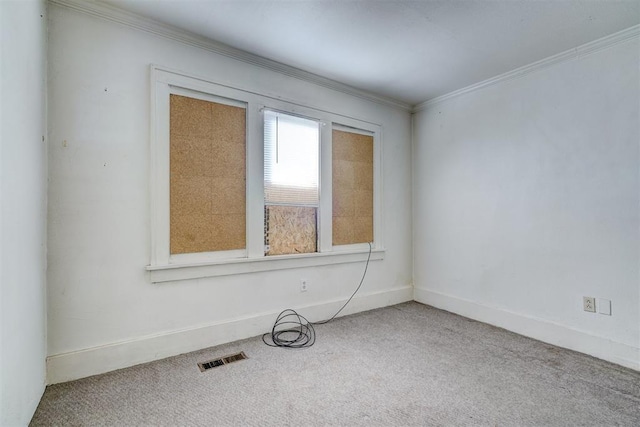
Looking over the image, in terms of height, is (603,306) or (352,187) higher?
(352,187)

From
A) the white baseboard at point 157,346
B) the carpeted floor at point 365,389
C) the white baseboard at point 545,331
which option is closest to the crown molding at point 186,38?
the white baseboard at point 157,346

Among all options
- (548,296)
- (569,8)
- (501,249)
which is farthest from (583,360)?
(569,8)

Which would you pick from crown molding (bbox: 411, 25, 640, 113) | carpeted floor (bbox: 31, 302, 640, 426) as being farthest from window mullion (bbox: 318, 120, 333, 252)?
crown molding (bbox: 411, 25, 640, 113)

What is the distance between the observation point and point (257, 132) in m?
2.76

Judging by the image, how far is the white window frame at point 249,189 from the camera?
229 cm

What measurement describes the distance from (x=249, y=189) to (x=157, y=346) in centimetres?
145

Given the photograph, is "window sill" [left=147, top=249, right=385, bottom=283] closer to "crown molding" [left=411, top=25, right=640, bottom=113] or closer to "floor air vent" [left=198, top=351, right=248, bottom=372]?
"floor air vent" [left=198, top=351, right=248, bottom=372]

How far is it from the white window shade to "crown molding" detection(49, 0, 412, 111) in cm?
44

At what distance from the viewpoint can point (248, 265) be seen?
8.86 feet

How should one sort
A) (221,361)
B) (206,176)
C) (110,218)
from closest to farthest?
(110,218), (221,361), (206,176)

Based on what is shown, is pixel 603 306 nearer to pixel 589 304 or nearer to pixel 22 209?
pixel 589 304

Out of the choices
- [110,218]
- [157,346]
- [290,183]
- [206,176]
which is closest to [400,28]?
[290,183]

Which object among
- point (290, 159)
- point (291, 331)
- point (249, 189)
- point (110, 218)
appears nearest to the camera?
point (110, 218)

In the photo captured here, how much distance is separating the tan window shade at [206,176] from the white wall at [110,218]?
0.71 ft
